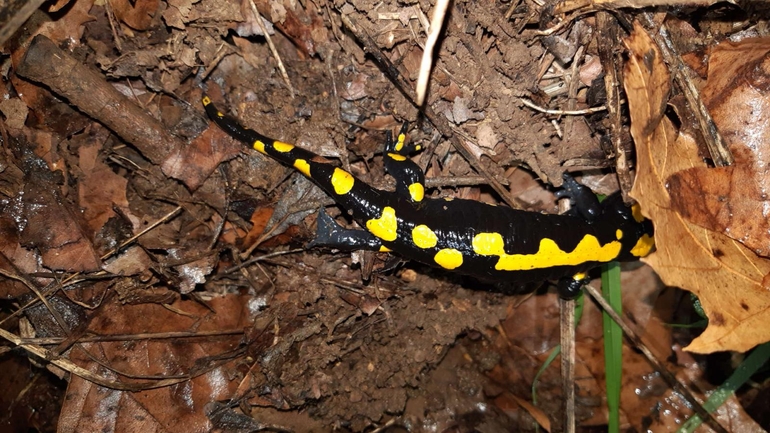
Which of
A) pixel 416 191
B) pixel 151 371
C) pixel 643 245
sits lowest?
pixel 151 371

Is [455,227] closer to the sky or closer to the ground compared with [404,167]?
closer to the ground

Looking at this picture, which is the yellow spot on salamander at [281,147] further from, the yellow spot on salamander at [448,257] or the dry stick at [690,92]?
the dry stick at [690,92]

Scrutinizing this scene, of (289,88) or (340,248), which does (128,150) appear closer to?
(289,88)

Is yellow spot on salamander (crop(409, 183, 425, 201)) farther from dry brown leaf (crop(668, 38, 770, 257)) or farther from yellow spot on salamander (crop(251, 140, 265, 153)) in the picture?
dry brown leaf (crop(668, 38, 770, 257))

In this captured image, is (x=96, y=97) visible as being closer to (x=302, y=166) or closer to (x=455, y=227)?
(x=302, y=166)

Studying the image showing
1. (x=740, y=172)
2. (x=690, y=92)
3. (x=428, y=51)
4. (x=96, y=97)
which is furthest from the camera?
(x=96, y=97)

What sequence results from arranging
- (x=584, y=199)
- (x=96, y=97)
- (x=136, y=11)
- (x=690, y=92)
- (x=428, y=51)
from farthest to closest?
1. (x=584, y=199)
2. (x=136, y=11)
3. (x=96, y=97)
4. (x=690, y=92)
5. (x=428, y=51)

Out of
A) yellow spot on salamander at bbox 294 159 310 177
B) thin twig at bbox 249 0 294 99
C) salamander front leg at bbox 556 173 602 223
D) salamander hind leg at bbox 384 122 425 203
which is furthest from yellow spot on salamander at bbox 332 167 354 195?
salamander front leg at bbox 556 173 602 223

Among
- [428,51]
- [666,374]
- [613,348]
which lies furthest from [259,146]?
[666,374]

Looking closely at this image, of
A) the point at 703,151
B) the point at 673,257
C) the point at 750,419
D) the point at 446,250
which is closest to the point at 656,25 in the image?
the point at 703,151
